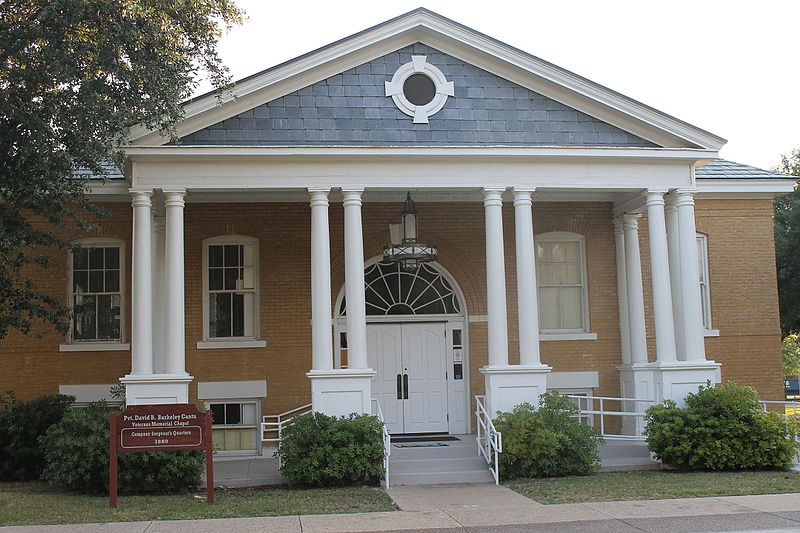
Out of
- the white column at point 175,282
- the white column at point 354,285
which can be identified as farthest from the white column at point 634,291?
the white column at point 175,282

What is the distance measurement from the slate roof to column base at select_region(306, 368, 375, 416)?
8.42 m

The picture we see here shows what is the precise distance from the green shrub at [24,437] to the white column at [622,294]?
10.3m

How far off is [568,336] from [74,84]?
10.1m

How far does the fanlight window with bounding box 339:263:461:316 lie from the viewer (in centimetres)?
1669

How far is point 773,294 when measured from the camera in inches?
695

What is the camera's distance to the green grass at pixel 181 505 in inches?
397

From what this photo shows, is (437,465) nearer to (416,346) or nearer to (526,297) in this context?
(526,297)

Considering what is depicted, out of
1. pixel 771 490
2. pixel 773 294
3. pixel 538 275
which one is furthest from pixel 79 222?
pixel 773 294

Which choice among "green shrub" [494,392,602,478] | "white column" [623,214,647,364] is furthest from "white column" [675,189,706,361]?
"green shrub" [494,392,602,478]

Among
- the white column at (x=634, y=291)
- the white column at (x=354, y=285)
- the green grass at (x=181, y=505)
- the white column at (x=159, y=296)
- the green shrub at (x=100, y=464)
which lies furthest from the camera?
the white column at (x=634, y=291)

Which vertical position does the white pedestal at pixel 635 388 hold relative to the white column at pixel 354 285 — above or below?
below

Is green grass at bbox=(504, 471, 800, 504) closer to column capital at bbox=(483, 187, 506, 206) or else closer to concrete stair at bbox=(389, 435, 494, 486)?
concrete stair at bbox=(389, 435, 494, 486)

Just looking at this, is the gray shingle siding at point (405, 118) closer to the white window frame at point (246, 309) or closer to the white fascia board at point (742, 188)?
the white window frame at point (246, 309)

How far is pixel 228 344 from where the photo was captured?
16.1 meters
